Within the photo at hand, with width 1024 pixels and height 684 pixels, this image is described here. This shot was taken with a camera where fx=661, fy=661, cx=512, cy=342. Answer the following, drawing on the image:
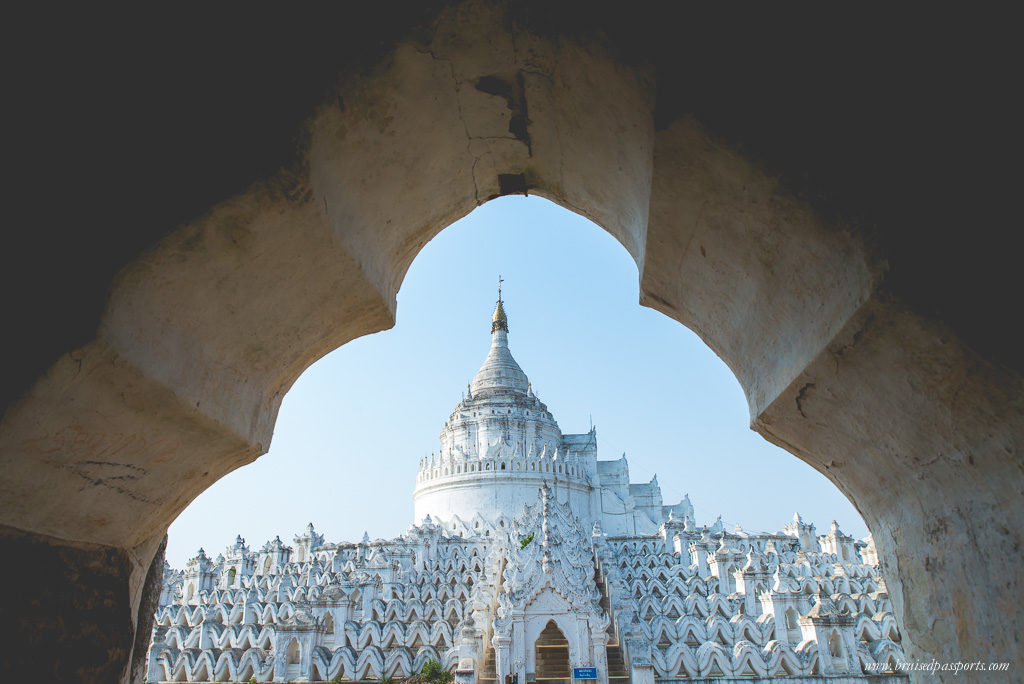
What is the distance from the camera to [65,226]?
225 cm

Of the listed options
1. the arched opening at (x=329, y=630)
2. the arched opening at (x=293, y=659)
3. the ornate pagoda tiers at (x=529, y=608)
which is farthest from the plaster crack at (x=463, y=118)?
the arched opening at (x=329, y=630)

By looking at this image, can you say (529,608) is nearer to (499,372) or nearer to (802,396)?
(802,396)

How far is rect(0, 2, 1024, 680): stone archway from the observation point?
7.68 ft

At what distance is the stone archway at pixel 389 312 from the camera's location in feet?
7.68

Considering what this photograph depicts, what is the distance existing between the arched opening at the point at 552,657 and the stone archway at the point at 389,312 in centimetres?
1294

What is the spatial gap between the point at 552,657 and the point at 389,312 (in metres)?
14.9

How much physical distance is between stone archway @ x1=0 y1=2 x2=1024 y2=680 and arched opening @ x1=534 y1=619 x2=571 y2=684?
12941 mm

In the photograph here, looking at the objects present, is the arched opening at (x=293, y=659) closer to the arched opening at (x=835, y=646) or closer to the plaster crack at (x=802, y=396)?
the arched opening at (x=835, y=646)

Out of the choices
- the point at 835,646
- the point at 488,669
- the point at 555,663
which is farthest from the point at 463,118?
the point at 835,646

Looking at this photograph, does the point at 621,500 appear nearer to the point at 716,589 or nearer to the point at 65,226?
the point at 716,589

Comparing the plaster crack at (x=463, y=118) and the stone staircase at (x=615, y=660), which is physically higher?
the plaster crack at (x=463, y=118)

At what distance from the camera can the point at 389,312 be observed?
3658 millimetres

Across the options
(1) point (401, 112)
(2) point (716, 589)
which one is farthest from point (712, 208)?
(2) point (716, 589)

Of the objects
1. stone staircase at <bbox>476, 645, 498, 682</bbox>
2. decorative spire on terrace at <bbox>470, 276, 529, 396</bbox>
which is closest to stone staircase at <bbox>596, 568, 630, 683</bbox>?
stone staircase at <bbox>476, 645, 498, 682</bbox>
